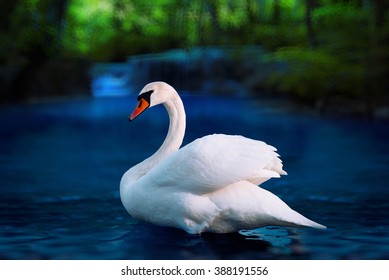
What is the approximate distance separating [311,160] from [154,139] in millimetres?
1441

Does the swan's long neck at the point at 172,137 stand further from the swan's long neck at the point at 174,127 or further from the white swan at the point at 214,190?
the white swan at the point at 214,190

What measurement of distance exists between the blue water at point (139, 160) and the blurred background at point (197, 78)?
0.03 m

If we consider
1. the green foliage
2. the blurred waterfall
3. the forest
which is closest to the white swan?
the blurred waterfall

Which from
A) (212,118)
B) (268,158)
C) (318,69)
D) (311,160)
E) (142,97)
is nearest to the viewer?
(268,158)

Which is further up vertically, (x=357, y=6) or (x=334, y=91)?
(x=357, y=6)

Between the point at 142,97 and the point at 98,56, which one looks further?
the point at 98,56

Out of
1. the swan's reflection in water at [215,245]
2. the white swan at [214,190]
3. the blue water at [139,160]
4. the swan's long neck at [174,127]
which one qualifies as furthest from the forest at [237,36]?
the white swan at [214,190]

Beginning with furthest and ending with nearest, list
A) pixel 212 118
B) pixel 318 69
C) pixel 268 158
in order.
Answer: pixel 318 69
pixel 212 118
pixel 268 158

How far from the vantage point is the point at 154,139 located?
7027mm

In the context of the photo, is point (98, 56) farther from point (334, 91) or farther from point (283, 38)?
point (334, 91)

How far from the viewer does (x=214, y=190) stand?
3.42 metres

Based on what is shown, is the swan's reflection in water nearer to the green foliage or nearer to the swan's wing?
the swan's wing

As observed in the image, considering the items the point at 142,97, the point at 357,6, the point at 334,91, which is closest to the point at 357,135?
the point at 334,91

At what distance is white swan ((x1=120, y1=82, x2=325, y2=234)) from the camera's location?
338 cm
